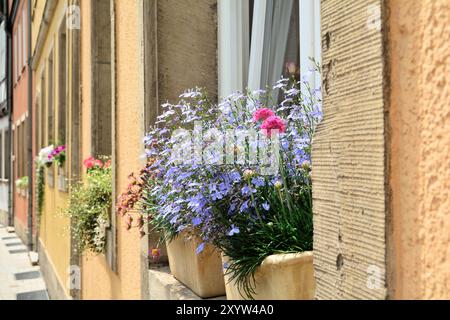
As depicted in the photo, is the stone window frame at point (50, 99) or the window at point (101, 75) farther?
the stone window frame at point (50, 99)

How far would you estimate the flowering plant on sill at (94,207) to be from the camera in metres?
3.83

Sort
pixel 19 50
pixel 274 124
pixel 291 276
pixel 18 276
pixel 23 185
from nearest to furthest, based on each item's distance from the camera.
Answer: pixel 291 276
pixel 274 124
pixel 18 276
pixel 23 185
pixel 19 50

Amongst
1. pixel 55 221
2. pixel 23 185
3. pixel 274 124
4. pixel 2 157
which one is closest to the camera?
pixel 274 124

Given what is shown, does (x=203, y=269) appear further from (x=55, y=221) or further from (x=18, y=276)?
(x=18, y=276)

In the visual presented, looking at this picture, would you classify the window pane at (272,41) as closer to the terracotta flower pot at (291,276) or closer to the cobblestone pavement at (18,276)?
the terracotta flower pot at (291,276)

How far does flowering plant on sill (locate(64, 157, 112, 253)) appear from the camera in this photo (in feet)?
12.6

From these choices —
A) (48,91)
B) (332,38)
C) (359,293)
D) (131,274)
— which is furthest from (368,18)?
(48,91)

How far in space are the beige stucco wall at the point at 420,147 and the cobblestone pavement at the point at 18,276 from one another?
6965 millimetres

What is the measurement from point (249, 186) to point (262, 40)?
3.65ft

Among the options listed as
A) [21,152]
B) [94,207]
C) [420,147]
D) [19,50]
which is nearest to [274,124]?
[420,147]

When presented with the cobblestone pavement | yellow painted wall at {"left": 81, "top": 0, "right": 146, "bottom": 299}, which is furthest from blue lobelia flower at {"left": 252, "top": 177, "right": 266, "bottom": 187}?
the cobblestone pavement

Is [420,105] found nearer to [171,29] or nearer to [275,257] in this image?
[275,257]

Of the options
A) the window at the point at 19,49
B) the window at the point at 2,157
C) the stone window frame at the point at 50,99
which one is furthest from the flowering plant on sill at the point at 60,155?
Result: the window at the point at 2,157

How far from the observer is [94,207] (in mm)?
3965
